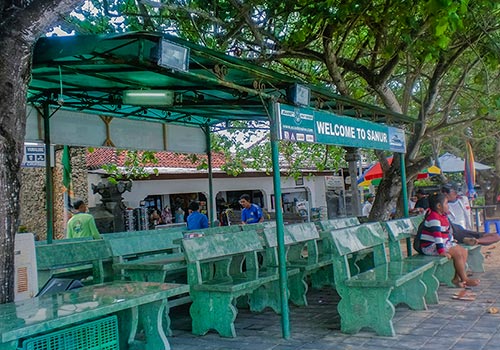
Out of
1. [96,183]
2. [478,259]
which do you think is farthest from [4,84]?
[96,183]

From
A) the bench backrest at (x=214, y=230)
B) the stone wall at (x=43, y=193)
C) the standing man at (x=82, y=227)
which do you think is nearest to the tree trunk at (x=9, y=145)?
the bench backrest at (x=214, y=230)

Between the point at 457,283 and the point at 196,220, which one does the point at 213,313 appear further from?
the point at 196,220

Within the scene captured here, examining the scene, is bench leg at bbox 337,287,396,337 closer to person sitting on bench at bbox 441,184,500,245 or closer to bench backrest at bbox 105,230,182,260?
bench backrest at bbox 105,230,182,260

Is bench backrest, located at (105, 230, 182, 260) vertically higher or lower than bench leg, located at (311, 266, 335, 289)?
higher

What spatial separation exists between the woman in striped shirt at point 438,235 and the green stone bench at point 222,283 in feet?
7.11

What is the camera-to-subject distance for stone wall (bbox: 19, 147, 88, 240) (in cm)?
1659

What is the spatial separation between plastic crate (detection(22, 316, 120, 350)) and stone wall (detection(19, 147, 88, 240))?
13264mm

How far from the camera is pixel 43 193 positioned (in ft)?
57.2

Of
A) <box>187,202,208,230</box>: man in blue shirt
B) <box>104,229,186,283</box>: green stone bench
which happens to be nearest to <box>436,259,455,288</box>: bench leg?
<box>104,229,186,283</box>: green stone bench

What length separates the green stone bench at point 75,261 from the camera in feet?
19.3

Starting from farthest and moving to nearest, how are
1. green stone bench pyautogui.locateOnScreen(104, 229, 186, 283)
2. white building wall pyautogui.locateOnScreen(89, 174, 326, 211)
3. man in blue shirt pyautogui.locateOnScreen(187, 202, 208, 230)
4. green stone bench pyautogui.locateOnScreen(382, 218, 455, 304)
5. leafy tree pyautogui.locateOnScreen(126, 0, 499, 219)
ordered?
white building wall pyautogui.locateOnScreen(89, 174, 326, 211) < man in blue shirt pyautogui.locateOnScreen(187, 202, 208, 230) < leafy tree pyautogui.locateOnScreen(126, 0, 499, 219) < green stone bench pyautogui.locateOnScreen(382, 218, 455, 304) < green stone bench pyautogui.locateOnScreen(104, 229, 186, 283)

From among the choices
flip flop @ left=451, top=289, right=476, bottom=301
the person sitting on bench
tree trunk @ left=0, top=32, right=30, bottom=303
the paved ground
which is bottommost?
the paved ground

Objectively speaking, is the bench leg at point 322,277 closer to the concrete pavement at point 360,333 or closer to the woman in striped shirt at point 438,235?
the concrete pavement at point 360,333

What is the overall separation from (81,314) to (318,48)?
29.3 feet
